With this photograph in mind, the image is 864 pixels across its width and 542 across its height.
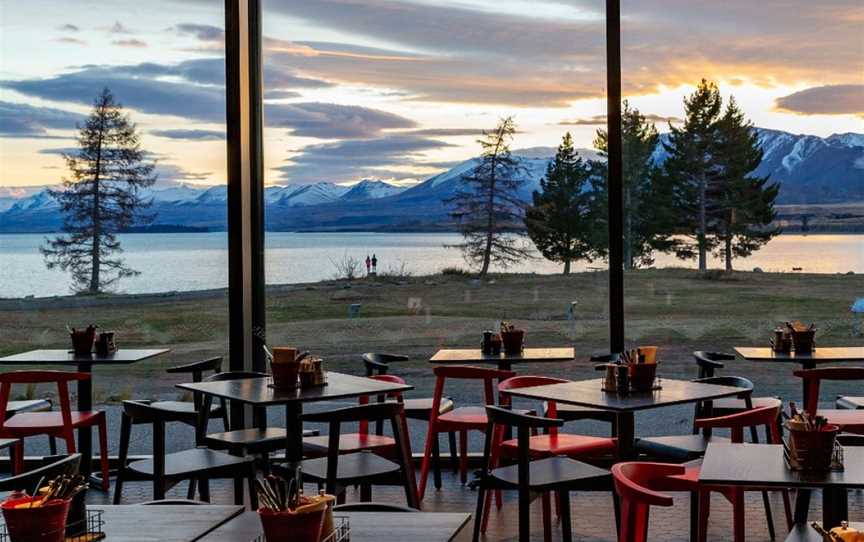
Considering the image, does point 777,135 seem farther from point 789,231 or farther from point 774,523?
point 774,523

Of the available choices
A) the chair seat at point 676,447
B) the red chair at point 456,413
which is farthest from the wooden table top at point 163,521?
the red chair at point 456,413

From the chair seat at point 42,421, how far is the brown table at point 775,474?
421 cm

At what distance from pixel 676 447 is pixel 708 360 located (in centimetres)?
135

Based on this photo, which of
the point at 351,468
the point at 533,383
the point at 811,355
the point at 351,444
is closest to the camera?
the point at 351,468

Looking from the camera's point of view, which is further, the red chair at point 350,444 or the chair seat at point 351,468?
the red chair at point 350,444

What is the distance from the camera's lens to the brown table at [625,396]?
5.16 meters

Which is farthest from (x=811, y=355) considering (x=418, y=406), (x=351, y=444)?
(x=351, y=444)

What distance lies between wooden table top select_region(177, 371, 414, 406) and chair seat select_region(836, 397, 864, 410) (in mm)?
2695

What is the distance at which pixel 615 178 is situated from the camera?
24.4 ft

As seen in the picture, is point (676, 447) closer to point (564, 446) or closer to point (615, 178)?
point (564, 446)

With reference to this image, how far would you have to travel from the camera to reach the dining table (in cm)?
335

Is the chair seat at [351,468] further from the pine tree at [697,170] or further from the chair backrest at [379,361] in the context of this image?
the pine tree at [697,170]

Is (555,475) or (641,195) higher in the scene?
(641,195)

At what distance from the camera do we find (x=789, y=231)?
740cm
